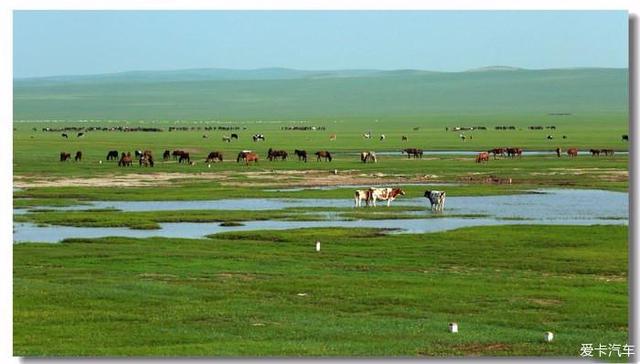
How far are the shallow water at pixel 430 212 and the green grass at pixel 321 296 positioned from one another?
107 inches

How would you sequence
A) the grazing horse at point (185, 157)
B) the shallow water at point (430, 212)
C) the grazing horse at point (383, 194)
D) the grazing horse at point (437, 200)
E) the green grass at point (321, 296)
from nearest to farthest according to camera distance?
the green grass at point (321, 296), the shallow water at point (430, 212), the grazing horse at point (437, 200), the grazing horse at point (383, 194), the grazing horse at point (185, 157)

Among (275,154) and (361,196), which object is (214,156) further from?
(361,196)

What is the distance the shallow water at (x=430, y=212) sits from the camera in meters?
34.7

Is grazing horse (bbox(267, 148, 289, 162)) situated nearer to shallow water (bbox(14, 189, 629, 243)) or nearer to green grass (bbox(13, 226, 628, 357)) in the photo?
shallow water (bbox(14, 189, 629, 243))

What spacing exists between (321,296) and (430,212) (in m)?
17.0

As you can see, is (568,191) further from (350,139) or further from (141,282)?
(350,139)

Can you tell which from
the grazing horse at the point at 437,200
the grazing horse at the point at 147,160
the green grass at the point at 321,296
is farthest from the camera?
the grazing horse at the point at 147,160

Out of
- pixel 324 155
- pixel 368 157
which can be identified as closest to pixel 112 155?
pixel 324 155

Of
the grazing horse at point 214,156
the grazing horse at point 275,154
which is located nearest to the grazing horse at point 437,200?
the grazing horse at point 214,156

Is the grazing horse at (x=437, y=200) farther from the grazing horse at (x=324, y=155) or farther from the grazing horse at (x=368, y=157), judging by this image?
the grazing horse at (x=324, y=155)

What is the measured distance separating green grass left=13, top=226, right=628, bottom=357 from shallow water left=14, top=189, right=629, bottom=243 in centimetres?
273

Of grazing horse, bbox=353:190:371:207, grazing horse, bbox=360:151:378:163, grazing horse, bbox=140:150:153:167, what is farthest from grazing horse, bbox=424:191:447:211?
grazing horse, bbox=360:151:378:163

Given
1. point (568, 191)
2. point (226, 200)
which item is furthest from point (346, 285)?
point (568, 191)

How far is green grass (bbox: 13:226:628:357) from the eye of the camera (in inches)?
764
